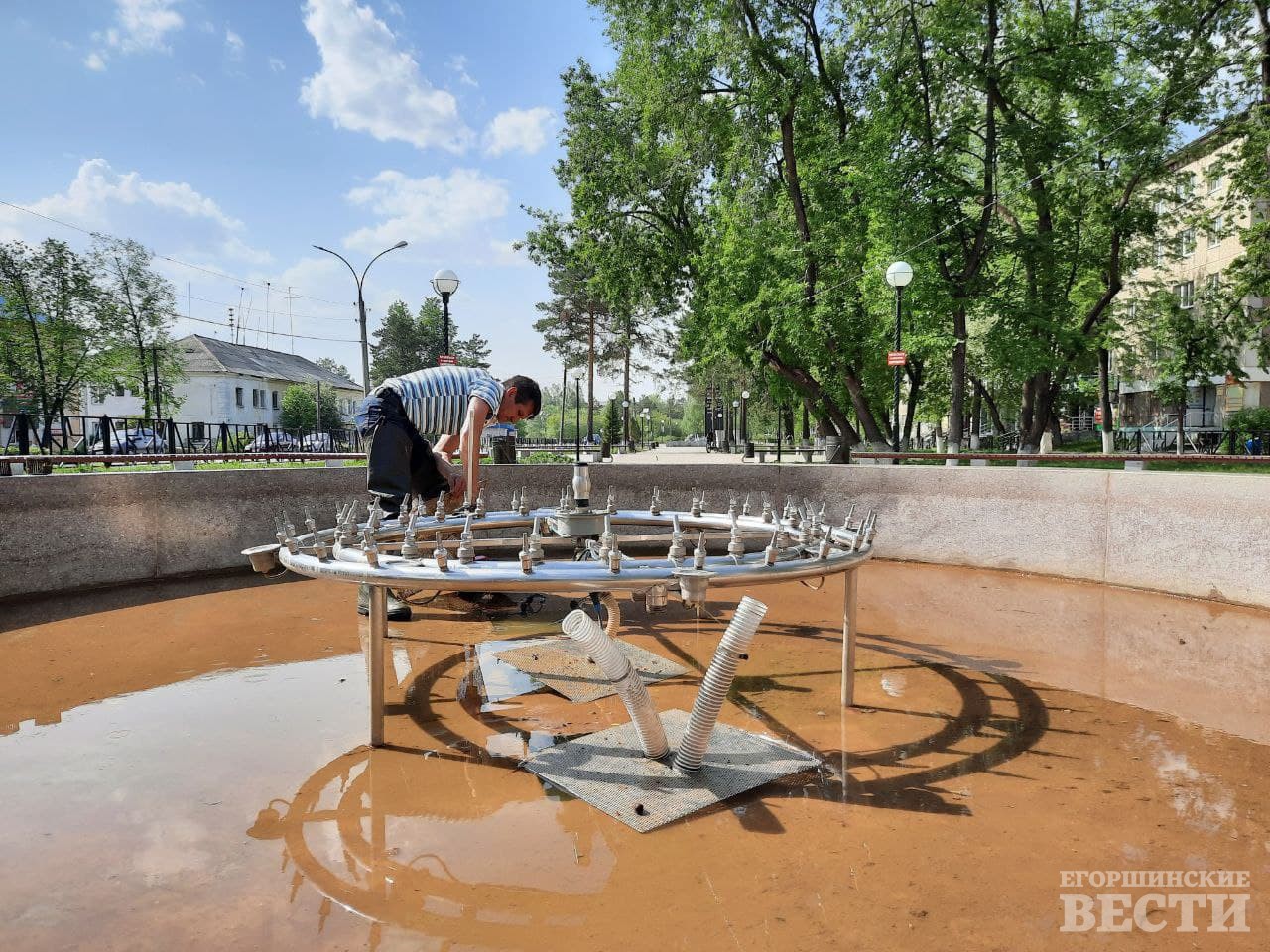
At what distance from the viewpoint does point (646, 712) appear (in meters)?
3.54

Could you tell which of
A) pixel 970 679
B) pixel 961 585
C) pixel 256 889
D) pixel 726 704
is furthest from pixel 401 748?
pixel 961 585

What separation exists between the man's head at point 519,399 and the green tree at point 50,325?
30385 mm

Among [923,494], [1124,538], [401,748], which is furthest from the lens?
[923,494]

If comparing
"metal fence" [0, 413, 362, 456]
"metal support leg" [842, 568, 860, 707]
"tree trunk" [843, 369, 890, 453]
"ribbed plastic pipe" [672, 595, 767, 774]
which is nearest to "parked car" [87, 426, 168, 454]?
"metal fence" [0, 413, 362, 456]

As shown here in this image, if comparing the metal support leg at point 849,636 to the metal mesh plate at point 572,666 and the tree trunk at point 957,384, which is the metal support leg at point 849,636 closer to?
the metal mesh plate at point 572,666

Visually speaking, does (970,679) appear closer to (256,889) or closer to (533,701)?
(533,701)

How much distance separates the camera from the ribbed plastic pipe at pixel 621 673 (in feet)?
10.4

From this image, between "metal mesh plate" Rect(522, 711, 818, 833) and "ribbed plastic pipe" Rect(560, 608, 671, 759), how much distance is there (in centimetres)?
15

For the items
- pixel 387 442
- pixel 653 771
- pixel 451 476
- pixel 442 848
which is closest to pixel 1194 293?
pixel 451 476

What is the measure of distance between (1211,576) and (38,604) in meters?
12.3

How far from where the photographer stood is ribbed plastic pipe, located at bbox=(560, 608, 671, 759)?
3176mm

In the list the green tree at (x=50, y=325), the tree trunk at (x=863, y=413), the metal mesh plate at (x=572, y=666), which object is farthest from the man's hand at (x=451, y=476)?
the green tree at (x=50, y=325)

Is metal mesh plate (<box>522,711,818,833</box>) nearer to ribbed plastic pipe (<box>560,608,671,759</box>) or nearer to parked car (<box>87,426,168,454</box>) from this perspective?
ribbed plastic pipe (<box>560,608,671,759</box>)

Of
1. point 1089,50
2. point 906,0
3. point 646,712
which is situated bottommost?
point 646,712
